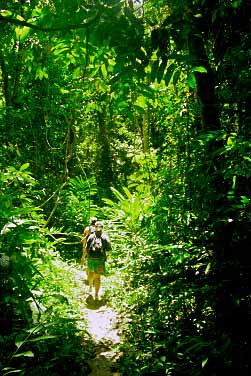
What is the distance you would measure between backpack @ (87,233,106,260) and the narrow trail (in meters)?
0.89

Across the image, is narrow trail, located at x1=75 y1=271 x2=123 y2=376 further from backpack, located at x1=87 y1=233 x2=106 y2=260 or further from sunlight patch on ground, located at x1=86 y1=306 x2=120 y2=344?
backpack, located at x1=87 y1=233 x2=106 y2=260

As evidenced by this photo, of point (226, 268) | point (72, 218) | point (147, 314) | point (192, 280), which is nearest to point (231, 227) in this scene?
point (226, 268)

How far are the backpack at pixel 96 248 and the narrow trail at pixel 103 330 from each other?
0.89 metres

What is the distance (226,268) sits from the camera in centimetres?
405

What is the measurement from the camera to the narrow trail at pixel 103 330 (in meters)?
5.53

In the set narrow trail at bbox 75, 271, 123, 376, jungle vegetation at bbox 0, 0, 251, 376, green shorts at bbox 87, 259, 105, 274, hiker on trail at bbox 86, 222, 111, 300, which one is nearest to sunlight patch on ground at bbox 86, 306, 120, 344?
narrow trail at bbox 75, 271, 123, 376

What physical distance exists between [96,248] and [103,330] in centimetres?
178

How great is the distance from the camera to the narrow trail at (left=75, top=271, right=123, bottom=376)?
5.53 m

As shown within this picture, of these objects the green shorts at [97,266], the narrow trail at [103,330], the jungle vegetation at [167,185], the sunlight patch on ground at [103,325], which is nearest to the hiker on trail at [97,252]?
the green shorts at [97,266]

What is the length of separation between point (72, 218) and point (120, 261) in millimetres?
4403

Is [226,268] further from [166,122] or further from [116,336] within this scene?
[116,336]

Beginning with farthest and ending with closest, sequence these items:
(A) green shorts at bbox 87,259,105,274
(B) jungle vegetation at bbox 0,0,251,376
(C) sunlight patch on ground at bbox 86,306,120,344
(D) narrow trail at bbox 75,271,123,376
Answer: (A) green shorts at bbox 87,259,105,274, (C) sunlight patch on ground at bbox 86,306,120,344, (D) narrow trail at bbox 75,271,123,376, (B) jungle vegetation at bbox 0,0,251,376

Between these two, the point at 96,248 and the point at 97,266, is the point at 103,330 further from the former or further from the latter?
the point at 96,248

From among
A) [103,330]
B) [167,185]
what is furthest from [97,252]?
[167,185]
